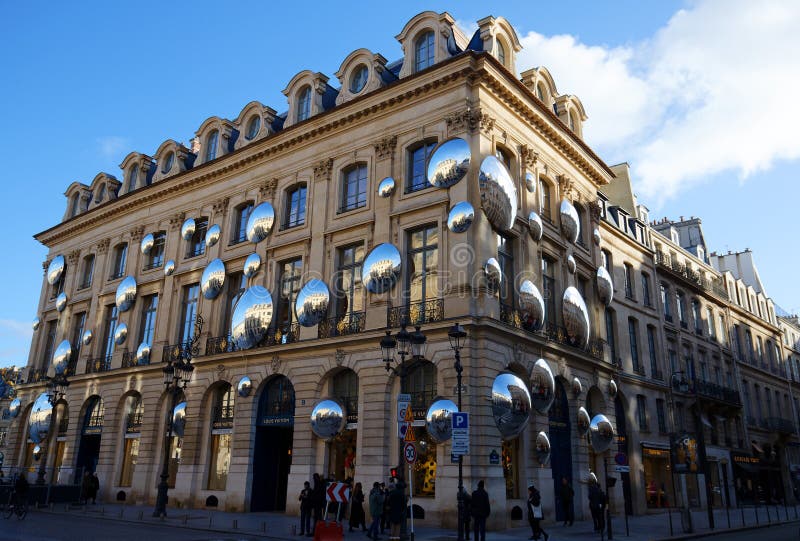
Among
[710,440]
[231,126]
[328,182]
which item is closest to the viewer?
[328,182]

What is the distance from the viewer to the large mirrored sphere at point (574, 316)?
23.7 meters

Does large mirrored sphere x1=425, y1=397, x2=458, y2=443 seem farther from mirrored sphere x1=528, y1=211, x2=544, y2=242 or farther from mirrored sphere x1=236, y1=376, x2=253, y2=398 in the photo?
mirrored sphere x1=236, y1=376, x2=253, y2=398

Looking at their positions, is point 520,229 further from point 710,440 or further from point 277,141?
point 710,440

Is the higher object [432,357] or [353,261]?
[353,261]

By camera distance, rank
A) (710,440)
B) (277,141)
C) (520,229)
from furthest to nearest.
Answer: (710,440), (277,141), (520,229)

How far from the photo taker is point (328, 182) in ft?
83.2

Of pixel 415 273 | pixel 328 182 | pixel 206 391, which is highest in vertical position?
pixel 328 182

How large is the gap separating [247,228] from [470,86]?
11.3 meters

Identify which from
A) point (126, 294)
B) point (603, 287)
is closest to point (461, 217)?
point (603, 287)

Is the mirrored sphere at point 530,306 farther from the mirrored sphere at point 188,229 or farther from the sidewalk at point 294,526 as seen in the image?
the mirrored sphere at point 188,229

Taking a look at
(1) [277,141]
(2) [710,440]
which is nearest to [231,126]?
(1) [277,141]

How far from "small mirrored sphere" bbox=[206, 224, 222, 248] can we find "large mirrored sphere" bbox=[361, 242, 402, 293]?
395 inches

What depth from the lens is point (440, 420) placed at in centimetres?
1856

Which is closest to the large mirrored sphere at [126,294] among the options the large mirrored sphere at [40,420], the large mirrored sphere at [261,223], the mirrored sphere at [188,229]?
the mirrored sphere at [188,229]
